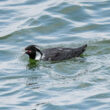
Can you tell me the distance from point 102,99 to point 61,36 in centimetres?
582

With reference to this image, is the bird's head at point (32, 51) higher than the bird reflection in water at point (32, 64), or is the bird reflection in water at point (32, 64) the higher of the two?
the bird's head at point (32, 51)

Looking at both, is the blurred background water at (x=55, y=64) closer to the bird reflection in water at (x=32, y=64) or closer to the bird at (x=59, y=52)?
the bird reflection in water at (x=32, y=64)

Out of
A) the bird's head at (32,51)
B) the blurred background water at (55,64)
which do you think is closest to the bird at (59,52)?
the bird's head at (32,51)

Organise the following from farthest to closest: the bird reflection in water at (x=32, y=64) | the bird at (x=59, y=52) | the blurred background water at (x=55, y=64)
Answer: the bird at (x=59, y=52) → the bird reflection in water at (x=32, y=64) → the blurred background water at (x=55, y=64)

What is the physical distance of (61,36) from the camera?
62.0 feet

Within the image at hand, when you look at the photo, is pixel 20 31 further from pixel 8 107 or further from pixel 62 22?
pixel 8 107

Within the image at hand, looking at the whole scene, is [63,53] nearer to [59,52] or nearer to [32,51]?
[59,52]

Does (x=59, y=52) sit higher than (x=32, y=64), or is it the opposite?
(x=59, y=52)

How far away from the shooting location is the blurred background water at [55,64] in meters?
13.6

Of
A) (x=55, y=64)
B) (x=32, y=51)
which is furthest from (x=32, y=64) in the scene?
(x=55, y=64)

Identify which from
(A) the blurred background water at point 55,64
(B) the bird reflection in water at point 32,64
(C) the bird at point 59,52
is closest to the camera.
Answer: (A) the blurred background water at point 55,64

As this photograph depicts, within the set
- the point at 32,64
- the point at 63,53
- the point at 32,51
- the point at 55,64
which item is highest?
the point at 32,51

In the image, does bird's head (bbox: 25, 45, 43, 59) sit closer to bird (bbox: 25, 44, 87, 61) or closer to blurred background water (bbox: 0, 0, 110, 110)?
bird (bbox: 25, 44, 87, 61)

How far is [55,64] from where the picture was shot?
16719 mm
